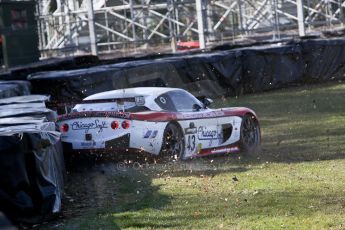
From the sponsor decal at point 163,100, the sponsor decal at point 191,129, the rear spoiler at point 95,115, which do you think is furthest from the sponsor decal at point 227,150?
the rear spoiler at point 95,115

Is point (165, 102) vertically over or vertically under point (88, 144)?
over

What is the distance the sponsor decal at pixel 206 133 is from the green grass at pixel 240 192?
369 millimetres

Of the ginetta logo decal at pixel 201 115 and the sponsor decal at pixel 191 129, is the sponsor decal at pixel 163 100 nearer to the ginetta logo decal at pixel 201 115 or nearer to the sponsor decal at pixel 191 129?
the ginetta logo decal at pixel 201 115

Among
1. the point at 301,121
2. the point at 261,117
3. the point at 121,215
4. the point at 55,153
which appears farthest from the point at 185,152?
the point at 261,117

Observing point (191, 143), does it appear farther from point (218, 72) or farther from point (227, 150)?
point (218, 72)

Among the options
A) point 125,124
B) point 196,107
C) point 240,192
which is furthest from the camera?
point 196,107

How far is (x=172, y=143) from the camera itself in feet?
44.0

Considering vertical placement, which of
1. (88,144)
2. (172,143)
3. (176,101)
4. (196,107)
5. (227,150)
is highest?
(176,101)

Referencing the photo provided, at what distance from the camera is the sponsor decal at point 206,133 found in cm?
1396

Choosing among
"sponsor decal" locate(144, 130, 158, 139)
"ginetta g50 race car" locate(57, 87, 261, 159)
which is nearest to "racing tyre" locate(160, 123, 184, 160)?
"ginetta g50 race car" locate(57, 87, 261, 159)

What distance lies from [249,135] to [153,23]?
3018 cm

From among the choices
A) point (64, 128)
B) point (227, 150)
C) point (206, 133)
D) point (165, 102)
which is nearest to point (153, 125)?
point (165, 102)

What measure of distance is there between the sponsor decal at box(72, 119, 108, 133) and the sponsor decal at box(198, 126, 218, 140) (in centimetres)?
171

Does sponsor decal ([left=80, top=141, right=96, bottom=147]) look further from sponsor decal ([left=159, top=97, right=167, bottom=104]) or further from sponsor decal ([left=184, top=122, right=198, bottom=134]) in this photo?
sponsor decal ([left=184, top=122, right=198, bottom=134])
